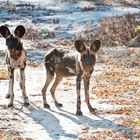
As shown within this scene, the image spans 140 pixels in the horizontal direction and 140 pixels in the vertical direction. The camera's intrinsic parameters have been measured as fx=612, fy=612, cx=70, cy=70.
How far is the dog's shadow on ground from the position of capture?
973 centimetres

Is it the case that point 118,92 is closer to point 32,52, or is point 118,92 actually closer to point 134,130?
point 134,130

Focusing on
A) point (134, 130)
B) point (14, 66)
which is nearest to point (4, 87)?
point (14, 66)

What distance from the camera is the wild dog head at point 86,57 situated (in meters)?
10.6

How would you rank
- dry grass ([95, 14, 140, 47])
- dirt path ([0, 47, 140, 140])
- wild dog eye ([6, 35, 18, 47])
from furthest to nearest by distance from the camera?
dry grass ([95, 14, 140, 47]) < wild dog eye ([6, 35, 18, 47]) < dirt path ([0, 47, 140, 140])

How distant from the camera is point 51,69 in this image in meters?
11.5

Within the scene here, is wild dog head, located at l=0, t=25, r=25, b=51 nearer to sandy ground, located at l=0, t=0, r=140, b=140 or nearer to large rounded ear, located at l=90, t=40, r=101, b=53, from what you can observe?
sandy ground, located at l=0, t=0, r=140, b=140

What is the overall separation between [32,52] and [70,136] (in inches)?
353

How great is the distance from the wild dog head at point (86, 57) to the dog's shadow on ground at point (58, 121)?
2.66ft

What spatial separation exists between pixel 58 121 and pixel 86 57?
1.20 meters

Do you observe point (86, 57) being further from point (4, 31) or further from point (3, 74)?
point (3, 74)

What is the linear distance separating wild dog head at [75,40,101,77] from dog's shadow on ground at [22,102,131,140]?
2.66 feet

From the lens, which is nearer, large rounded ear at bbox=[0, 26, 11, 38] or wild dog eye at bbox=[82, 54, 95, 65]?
wild dog eye at bbox=[82, 54, 95, 65]

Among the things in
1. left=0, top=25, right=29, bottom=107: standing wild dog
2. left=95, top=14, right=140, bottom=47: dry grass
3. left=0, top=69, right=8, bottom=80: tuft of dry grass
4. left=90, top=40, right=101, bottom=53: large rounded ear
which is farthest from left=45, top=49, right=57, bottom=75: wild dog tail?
left=95, top=14, right=140, bottom=47: dry grass

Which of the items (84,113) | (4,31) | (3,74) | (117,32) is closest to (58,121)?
(84,113)
